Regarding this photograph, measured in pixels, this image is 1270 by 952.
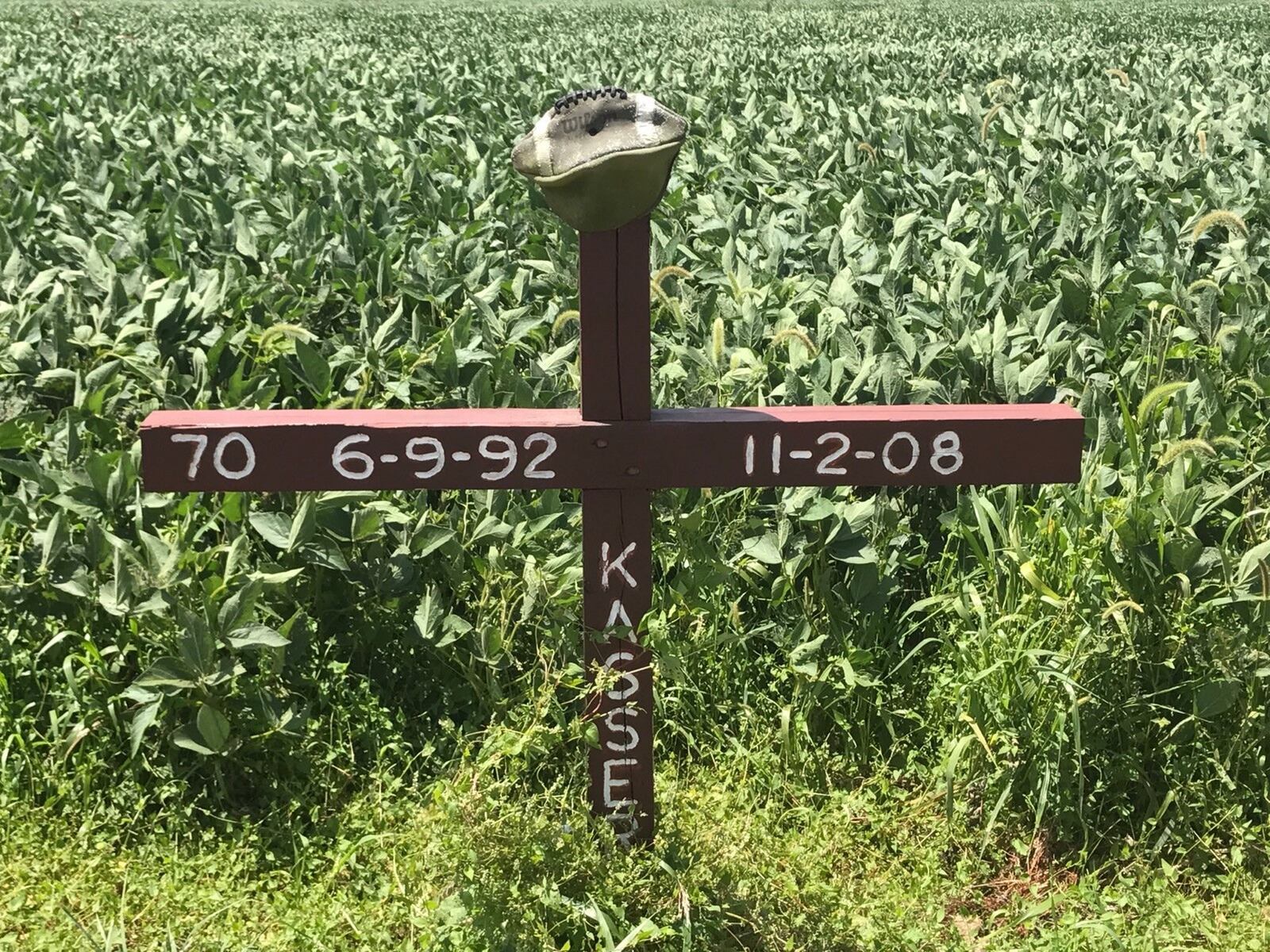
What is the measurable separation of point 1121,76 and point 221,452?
10.2 metres

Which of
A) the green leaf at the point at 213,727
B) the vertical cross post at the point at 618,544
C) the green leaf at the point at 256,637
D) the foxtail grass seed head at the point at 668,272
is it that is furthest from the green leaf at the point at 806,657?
the green leaf at the point at 213,727

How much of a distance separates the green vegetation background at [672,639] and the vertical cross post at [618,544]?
99 mm

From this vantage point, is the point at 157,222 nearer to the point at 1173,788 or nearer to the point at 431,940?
the point at 431,940

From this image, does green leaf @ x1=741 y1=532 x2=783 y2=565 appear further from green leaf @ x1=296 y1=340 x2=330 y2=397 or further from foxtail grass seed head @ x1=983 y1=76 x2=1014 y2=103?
foxtail grass seed head @ x1=983 y1=76 x2=1014 y2=103

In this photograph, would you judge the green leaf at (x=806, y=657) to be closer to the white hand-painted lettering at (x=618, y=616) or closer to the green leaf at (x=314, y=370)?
the white hand-painted lettering at (x=618, y=616)

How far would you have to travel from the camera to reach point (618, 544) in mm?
2594

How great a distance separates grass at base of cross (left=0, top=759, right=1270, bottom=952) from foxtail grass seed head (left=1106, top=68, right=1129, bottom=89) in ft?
29.1

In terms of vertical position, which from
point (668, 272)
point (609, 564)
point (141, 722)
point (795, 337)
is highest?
point (668, 272)

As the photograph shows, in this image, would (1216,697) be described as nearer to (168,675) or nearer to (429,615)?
(429,615)

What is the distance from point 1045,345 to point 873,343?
514mm

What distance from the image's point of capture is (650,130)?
228 centimetres

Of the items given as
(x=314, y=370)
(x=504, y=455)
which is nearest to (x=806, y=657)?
(x=504, y=455)

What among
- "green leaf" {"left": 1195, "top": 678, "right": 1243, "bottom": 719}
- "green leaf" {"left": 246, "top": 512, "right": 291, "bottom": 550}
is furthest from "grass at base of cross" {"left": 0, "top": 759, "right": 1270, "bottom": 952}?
"green leaf" {"left": 246, "top": 512, "right": 291, "bottom": 550}

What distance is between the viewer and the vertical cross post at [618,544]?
2.41m
